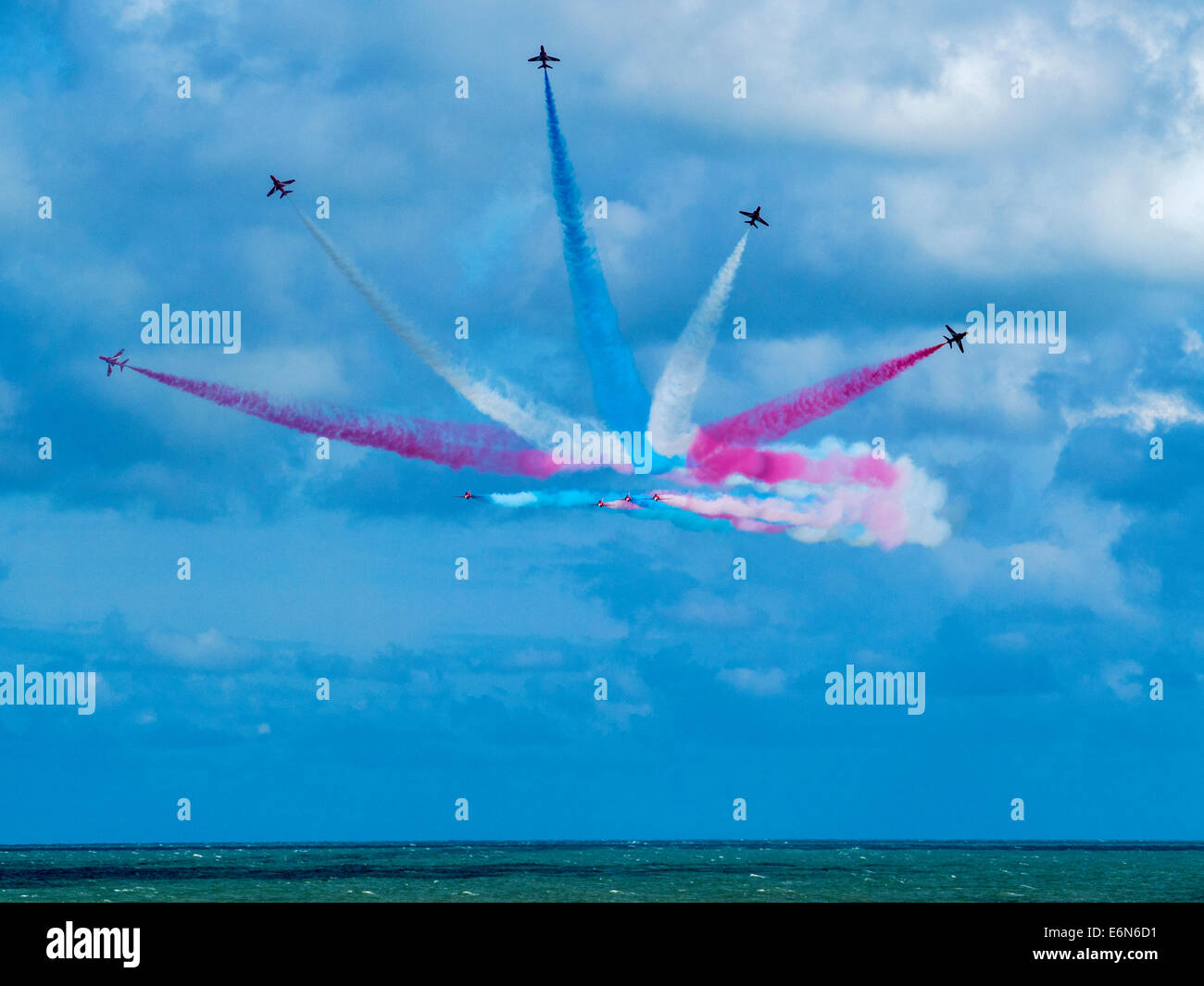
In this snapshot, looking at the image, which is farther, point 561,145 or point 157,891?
point 157,891

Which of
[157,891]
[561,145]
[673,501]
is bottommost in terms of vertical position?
[157,891]
